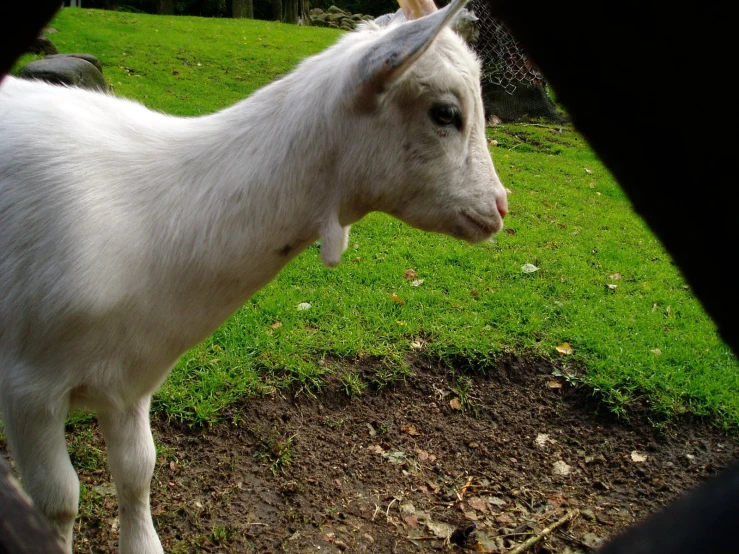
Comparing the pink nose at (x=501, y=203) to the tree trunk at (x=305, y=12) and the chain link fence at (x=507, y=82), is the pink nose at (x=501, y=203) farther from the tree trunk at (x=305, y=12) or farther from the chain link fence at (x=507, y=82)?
the tree trunk at (x=305, y=12)

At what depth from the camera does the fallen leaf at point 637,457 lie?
145 inches

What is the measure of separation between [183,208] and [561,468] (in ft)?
9.22

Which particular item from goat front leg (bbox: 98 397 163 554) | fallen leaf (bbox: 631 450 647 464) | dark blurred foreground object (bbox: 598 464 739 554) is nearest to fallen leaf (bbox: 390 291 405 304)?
fallen leaf (bbox: 631 450 647 464)

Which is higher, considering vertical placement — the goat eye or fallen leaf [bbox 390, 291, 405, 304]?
the goat eye

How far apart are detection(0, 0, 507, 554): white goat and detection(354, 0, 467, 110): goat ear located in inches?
0.5

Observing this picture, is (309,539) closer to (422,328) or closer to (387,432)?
(387,432)

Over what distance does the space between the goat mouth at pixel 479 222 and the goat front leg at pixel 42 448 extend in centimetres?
159

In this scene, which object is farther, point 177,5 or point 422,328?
point 177,5

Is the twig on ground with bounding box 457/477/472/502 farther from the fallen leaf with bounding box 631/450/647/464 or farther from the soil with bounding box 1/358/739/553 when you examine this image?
the fallen leaf with bounding box 631/450/647/464

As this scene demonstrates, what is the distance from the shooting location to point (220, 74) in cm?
1215

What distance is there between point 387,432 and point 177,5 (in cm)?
3423

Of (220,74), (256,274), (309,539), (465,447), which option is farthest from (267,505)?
(220,74)

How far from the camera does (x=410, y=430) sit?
378cm

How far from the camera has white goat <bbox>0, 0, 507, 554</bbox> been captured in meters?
2.00
